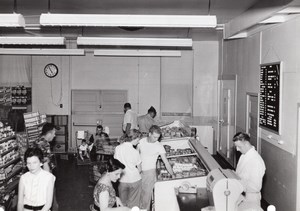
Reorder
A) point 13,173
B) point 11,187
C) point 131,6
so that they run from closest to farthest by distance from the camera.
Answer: point 11,187
point 13,173
point 131,6

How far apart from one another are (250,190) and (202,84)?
330 inches

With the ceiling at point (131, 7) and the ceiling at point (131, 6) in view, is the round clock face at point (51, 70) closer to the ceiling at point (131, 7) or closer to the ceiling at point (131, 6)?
the ceiling at point (131, 7)

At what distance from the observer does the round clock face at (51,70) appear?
44.4 feet

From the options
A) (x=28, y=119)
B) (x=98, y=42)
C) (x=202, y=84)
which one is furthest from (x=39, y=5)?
(x=202, y=84)

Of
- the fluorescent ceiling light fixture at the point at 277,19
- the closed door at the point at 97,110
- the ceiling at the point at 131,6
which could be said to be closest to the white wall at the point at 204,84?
the closed door at the point at 97,110

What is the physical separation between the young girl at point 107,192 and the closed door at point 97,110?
903 cm

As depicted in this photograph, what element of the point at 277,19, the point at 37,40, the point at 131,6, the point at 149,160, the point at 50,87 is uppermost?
the point at 131,6

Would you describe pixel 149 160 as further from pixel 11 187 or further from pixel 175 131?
pixel 175 131

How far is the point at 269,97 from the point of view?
7754mm

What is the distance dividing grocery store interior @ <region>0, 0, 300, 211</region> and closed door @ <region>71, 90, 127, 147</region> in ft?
0.12

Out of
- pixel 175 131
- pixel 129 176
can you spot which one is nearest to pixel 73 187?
pixel 175 131

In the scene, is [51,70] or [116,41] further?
[51,70]

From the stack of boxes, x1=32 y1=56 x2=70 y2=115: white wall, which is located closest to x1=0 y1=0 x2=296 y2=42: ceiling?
the stack of boxes

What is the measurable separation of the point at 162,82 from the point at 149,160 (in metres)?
7.28
